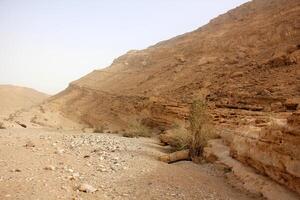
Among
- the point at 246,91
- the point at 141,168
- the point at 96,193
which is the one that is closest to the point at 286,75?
the point at 246,91

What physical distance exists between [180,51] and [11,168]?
26.8m

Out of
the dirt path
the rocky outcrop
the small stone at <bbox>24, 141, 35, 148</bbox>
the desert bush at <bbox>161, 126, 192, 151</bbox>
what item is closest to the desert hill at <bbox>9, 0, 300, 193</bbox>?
the rocky outcrop

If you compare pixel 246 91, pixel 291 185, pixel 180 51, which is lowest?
pixel 291 185

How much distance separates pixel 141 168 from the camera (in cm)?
872

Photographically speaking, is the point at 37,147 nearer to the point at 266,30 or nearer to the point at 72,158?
the point at 72,158

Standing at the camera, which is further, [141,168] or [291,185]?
[141,168]

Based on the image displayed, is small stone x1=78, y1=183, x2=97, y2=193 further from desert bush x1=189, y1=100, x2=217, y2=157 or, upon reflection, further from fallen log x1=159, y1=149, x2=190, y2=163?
desert bush x1=189, y1=100, x2=217, y2=157

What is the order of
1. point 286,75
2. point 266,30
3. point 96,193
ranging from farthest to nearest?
point 266,30
point 286,75
point 96,193

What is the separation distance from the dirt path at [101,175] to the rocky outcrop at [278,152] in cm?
70

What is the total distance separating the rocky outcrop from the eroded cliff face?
Result: 16 millimetres

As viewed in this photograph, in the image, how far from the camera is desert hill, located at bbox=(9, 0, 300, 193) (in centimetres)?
791

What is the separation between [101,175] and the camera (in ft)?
25.9

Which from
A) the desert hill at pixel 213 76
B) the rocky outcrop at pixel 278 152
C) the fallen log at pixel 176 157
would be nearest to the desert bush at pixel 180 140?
the fallen log at pixel 176 157

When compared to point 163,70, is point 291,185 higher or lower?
lower
